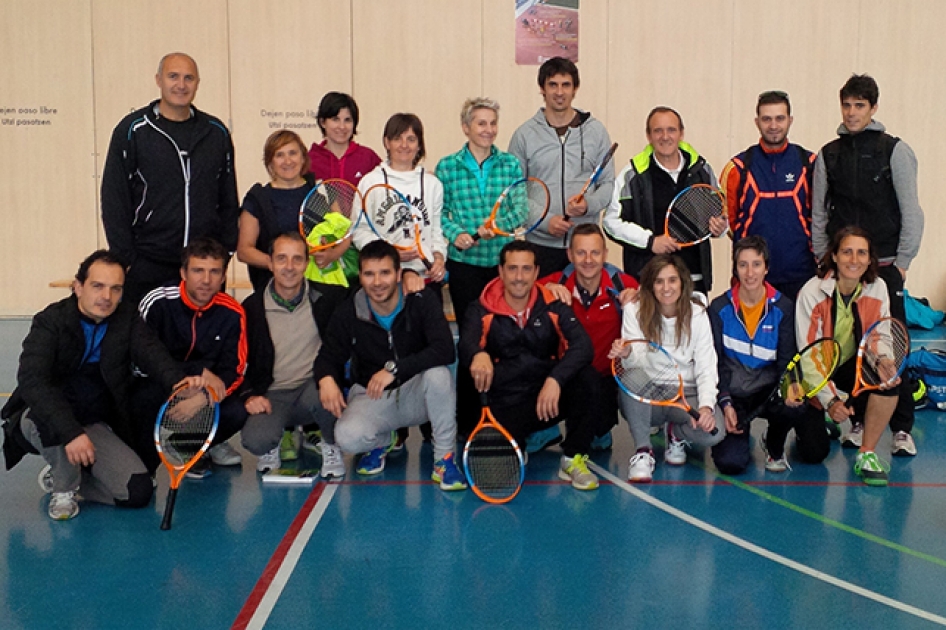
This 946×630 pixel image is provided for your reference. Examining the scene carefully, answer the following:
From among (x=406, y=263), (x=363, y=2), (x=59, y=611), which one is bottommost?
(x=59, y=611)

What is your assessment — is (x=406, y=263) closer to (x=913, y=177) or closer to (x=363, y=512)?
(x=363, y=512)

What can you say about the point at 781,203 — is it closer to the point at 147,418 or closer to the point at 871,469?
the point at 871,469

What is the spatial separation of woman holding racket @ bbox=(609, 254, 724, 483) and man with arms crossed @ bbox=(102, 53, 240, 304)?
252 centimetres

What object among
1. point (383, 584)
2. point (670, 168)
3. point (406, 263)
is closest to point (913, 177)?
point (670, 168)

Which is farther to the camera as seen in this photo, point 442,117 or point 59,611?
point 442,117

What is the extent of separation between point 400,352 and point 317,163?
157 cm

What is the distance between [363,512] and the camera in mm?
4664

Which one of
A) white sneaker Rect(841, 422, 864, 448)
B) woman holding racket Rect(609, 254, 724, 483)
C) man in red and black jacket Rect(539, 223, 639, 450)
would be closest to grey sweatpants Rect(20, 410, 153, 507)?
man in red and black jacket Rect(539, 223, 639, 450)

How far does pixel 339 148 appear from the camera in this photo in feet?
19.9

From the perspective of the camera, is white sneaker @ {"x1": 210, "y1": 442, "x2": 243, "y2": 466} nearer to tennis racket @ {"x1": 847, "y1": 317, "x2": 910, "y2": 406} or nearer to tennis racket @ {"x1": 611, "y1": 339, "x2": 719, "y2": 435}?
tennis racket @ {"x1": 611, "y1": 339, "x2": 719, "y2": 435}

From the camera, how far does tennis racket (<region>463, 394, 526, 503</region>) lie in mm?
4785

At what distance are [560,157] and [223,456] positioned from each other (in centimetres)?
279

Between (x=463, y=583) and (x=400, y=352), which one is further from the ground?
(x=400, y=352)

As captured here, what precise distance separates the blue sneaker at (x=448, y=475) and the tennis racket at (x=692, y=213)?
1.93m
